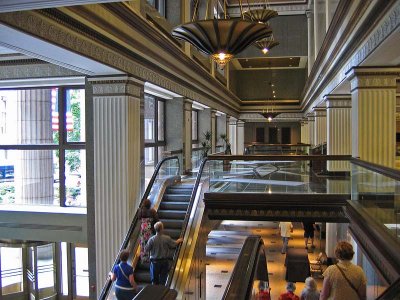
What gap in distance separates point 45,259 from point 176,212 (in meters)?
4.05

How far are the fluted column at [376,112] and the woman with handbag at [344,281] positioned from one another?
3.84 metres

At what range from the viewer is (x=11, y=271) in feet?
35.5

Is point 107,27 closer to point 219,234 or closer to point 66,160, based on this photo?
point 66,160

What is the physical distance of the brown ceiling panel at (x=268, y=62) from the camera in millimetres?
27744

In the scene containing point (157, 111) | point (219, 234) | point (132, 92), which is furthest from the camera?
point (219, 234)

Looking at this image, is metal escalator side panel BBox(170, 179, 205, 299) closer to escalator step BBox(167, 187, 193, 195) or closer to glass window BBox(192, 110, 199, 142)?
escalator step BBox(167, 187, 193, 195)

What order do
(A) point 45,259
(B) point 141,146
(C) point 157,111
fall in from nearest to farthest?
(B) point 141,146 → (A) point 45,259 → (C) point 157,111

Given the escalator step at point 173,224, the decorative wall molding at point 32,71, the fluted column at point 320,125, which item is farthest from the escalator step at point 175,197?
the fluted column at point 320,125

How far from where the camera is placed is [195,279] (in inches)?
319

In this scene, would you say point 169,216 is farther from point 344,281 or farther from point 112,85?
point 344,281

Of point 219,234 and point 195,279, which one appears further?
point 219,234

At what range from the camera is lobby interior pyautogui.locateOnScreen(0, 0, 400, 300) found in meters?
5.95

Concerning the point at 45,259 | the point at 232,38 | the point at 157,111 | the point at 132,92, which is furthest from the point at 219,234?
the point at 232,38

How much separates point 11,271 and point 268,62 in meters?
22.6
